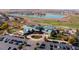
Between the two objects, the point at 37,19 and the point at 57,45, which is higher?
the point at 37,19

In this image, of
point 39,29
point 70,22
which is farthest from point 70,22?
point 39,29

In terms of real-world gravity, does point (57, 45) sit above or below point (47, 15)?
below

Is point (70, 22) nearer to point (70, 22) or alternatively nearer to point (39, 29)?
point (70, 22)

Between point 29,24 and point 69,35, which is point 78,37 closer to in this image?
→ point 69,35
